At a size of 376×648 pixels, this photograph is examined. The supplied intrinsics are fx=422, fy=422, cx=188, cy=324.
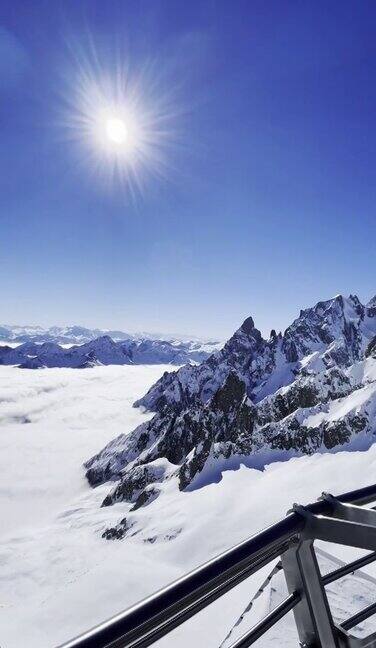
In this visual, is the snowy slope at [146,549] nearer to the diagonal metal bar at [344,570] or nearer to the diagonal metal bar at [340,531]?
the diagonal metal bar at [344,570]

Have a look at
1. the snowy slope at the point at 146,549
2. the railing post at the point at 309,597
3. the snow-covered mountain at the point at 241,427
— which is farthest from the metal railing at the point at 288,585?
the snow-covered mountain at the point at 241,427

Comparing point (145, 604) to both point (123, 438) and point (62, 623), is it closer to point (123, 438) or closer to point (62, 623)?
point (62, 623)

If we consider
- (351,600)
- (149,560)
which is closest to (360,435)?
(149,560)

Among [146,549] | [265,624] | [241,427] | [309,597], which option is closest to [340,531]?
[309,597]

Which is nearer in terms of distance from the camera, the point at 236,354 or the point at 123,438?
→ the point at 123,438

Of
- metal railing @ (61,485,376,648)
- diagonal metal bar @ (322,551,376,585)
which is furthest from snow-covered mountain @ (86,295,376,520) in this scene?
metal railing @ (61,485,376,648)

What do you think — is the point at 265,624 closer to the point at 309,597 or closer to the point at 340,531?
the point at 309,597

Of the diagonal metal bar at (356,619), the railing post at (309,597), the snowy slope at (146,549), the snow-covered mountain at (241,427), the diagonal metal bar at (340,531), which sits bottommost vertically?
the snowy slope at (146,549)
